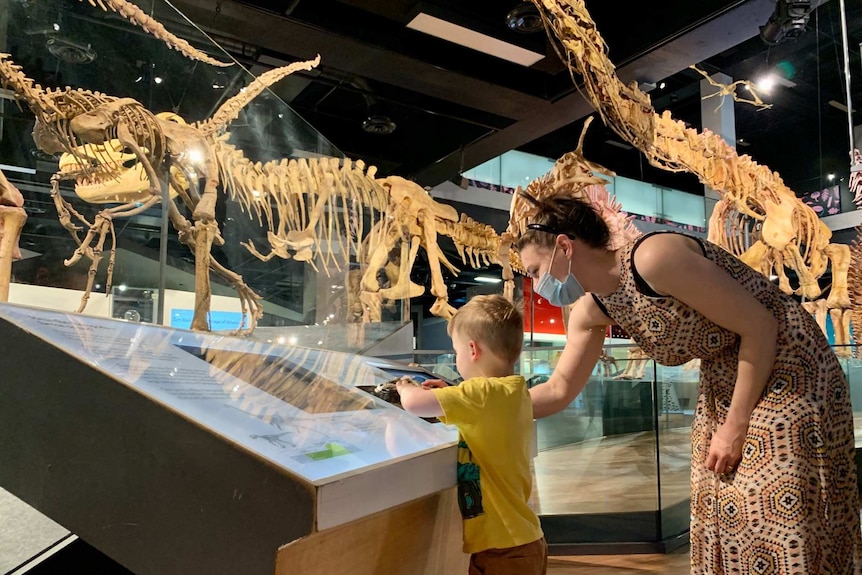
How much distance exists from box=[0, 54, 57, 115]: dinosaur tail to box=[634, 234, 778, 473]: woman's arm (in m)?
2.74

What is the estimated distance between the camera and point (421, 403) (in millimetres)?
1209

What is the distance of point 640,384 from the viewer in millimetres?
3861

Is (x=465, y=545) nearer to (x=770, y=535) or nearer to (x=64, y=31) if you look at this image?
(x=770, y=535)

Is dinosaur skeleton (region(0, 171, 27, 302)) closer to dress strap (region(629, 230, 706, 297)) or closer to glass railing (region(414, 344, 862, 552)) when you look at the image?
dress strap (region(629, 230, 706, 297))

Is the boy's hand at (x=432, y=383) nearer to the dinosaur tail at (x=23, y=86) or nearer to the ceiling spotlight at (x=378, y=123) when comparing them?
the dinosaur tail at (x=23, y=86)

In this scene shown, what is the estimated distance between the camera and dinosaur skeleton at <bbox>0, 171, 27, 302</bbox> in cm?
244

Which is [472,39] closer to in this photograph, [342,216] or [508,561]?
[342,216]

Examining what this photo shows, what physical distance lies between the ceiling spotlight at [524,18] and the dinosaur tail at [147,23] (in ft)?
7.52

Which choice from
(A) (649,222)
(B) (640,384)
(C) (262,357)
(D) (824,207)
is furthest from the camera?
(A) (649,222)

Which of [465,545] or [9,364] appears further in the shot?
[465,545]

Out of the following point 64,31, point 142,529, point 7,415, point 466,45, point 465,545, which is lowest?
point 465,545

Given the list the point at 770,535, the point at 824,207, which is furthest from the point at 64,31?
the point at 824,207

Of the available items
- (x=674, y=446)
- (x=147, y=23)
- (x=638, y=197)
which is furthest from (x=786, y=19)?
(x=638, y=197)

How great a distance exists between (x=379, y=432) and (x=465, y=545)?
451 mm
